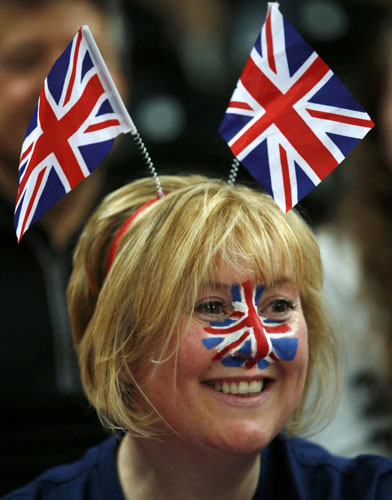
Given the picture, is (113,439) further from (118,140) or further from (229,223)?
(118,140)

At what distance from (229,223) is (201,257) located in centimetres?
10

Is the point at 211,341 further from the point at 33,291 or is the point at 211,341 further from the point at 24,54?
the point at 24,54

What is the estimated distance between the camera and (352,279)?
280 centimetres

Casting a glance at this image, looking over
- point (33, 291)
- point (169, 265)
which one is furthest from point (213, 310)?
point (33, 291)

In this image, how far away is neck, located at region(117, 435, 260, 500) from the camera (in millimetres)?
1451

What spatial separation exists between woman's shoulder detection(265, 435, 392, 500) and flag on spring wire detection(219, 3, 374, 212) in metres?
0.64

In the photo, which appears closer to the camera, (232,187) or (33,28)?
(232,187)

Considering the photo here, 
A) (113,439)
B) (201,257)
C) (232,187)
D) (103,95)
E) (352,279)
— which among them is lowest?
(113,439)

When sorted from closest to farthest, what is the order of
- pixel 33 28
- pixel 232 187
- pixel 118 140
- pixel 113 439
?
1. pixel 232 187
2. pixel 113 439
3. pixel 33 28
4. pixel 118 140

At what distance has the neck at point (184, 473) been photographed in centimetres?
145

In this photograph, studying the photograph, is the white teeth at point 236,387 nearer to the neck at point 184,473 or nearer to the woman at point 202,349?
the woman at point 202,349

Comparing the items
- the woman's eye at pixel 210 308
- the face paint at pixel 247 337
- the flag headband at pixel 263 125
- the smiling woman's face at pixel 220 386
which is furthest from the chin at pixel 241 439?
the flag headband at pixel 263 125

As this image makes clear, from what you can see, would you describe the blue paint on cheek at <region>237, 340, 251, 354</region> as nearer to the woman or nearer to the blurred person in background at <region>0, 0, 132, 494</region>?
the woman

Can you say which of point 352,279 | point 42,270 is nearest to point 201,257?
point 42,270
